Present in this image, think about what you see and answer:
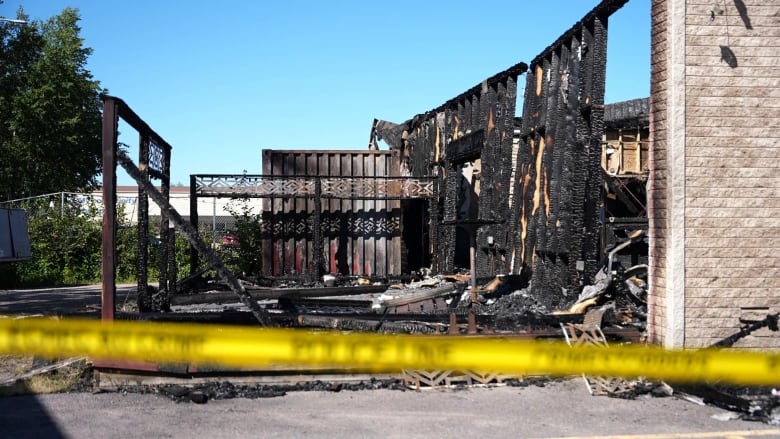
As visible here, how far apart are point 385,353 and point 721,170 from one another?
5.10 metres

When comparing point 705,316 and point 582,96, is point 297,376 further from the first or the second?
point 582,96

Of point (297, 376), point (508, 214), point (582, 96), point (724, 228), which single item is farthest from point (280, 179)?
point (724, 228)

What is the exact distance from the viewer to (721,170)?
25.5ft

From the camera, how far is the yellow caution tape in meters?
4.06

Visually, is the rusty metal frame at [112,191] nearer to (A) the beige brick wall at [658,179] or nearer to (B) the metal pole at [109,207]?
(B) the metal pole at [109,207]

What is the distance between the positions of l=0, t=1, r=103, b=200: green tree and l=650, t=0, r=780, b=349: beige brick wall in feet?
98.7

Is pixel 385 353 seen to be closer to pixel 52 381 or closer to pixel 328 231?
pixel 52 381

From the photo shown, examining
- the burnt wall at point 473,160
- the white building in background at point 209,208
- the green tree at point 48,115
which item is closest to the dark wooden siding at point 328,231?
the white building in background at point 209,208

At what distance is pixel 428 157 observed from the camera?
16312 mm

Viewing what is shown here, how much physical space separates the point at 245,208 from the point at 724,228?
12.9 m

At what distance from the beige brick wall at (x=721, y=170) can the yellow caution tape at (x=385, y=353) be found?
3.45 metres

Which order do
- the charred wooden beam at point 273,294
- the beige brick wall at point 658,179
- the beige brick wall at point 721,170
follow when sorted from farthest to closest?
the charred wooden beam at point 273,294, the beige brick wall at point 658,179, the beige brick wall at point 721,170

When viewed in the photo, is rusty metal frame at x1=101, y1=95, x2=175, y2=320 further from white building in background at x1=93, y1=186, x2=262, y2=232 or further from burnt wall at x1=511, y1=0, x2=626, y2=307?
burnt wall at x1=511, y1=0, x2=626, y2=307

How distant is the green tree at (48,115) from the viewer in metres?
35.3
